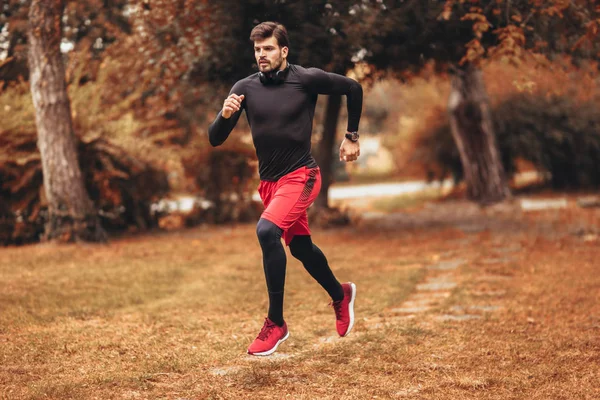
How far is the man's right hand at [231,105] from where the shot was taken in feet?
14.6

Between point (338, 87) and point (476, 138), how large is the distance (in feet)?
40.9

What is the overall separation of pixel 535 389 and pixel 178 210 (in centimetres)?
1132

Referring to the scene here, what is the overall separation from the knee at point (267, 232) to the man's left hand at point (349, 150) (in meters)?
0.63

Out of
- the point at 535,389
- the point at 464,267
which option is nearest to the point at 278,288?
the point at 535,389

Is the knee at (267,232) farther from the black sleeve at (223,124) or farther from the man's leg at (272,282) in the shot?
the black sleeve at (223,124)

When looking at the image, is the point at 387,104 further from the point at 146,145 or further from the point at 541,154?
the point at 146,145

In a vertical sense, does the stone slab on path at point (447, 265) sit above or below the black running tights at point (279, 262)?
below

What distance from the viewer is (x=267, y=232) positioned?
4492mm

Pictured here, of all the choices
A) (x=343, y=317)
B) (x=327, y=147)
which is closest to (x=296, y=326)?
(x=343, y=317)

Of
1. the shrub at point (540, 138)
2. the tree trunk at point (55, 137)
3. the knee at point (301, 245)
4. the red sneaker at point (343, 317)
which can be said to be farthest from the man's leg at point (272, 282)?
the shrub at point (540, 138)

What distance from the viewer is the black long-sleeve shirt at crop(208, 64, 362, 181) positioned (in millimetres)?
4602

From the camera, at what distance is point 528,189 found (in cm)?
2144

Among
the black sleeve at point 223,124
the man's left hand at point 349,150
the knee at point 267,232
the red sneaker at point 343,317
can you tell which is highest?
the black sleeve at point 223,124

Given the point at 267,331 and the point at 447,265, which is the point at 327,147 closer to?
the point at 447,265
